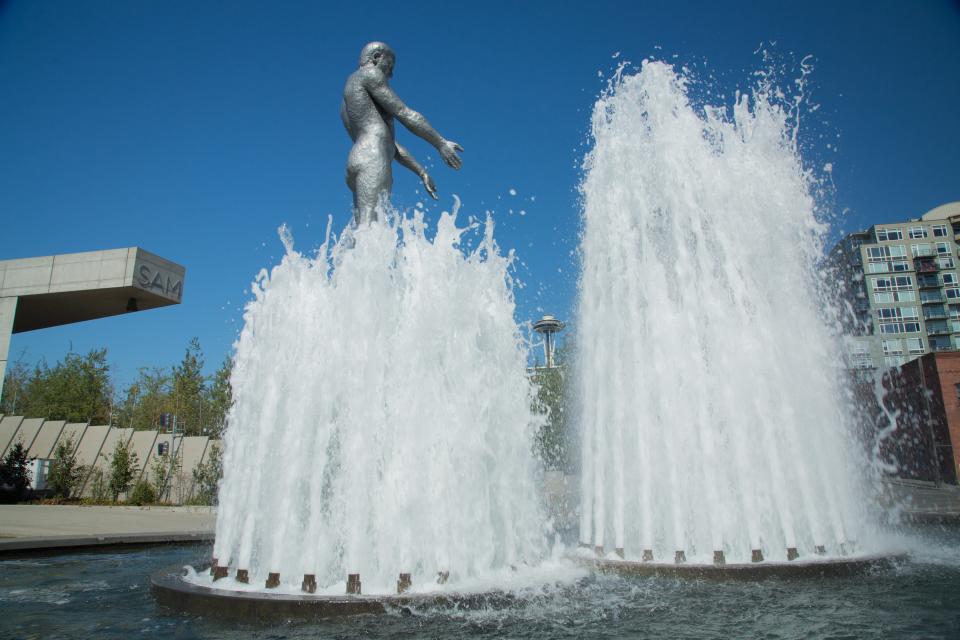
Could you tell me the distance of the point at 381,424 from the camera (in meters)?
6.06

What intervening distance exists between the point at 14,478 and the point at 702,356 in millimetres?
22684

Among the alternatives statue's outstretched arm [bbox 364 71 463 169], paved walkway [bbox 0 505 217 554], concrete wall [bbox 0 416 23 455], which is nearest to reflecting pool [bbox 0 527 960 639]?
paved walkway [bbox 0 505 217 554]

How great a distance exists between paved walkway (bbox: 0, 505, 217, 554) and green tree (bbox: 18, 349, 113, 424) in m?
27.7

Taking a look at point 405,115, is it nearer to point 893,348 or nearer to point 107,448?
point 107,448

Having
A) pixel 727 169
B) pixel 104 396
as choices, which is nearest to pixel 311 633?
pixel 727 169

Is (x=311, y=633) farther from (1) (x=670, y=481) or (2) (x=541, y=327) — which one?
(2) (x=541, y=327)

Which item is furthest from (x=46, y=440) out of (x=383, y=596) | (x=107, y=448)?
(x=383, y=596)

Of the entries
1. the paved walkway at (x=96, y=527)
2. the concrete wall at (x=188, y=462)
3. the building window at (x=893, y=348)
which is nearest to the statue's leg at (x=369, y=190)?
the paved walkway at (x=96, y=527)

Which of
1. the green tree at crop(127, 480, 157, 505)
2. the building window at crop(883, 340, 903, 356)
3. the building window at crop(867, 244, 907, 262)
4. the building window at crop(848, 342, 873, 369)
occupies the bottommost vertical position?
the green tree at crop(127, 480, 157, 505)

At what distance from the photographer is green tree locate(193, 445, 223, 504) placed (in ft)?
70.7

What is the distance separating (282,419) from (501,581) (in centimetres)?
272

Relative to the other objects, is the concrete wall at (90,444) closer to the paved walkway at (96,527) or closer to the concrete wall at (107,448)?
the concrete wall at (107,448)

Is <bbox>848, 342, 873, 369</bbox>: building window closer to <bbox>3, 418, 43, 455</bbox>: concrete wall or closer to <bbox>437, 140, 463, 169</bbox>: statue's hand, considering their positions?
<bbox>437, 140, 463, 169</bbox>: statue's hand

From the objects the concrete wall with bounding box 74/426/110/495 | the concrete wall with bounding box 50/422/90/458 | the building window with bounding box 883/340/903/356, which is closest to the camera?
the concrete wall with bounding box 74/426/110/495
